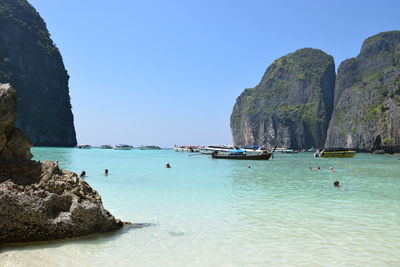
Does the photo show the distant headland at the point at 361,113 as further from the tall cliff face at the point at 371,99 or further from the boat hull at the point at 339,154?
the boat hull at the point at 339,154

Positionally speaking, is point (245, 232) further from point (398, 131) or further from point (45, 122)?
point (45, 122)

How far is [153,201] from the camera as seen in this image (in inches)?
587

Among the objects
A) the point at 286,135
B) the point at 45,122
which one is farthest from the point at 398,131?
the point at 45,122

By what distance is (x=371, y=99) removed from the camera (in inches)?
5443

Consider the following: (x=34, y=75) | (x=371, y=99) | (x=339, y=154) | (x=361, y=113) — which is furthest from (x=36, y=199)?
(x=361, y=113)

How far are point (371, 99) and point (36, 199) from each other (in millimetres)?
150112

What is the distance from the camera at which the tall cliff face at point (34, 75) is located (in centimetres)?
13141

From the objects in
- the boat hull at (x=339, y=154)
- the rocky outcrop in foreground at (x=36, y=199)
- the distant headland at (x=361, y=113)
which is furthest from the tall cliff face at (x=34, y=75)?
the rocky outcrop in foreground at (x=36, y=199)

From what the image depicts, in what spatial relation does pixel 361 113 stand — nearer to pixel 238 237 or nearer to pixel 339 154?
pixel 339 154

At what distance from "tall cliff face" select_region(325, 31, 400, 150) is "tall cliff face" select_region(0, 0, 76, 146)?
119 m

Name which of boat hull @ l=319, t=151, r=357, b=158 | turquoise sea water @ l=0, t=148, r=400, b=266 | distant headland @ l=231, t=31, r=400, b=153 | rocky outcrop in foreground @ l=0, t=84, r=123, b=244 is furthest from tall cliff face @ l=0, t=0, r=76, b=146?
rocky outcrop in foreground @ l=0, t=84, r=123, b=244

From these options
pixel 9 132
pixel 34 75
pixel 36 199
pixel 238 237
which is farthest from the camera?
pixel 34 75

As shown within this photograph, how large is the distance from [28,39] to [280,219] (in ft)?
509

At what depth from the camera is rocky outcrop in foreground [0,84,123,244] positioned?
24.4 feet
